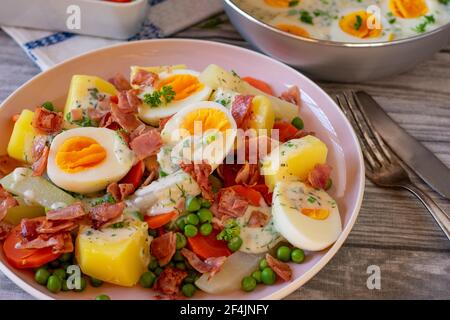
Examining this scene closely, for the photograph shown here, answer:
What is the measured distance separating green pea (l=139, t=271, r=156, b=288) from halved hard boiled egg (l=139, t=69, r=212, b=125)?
74 cm

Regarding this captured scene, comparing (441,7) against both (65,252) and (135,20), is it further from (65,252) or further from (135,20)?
(65,252)

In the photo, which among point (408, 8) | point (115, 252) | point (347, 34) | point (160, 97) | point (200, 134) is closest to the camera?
point (115, 252)

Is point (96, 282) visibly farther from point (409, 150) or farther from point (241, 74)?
point (409, 150)

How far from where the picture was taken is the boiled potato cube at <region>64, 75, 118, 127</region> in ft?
8.79

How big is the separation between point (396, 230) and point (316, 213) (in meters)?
0.49

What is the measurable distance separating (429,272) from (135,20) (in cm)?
203

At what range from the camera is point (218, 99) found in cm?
261

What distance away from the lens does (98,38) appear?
3.39 meters

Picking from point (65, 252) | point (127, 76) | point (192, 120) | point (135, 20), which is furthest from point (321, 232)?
point (135, 20)

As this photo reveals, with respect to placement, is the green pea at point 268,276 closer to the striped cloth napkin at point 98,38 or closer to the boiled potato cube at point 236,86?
the boiled potato cube at point 236,86

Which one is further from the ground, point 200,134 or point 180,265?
point 200,134

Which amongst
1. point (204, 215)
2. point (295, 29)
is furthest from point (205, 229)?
point (295, 29)

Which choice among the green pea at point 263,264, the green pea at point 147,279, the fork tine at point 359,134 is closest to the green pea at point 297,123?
the fork tine at point 359,134

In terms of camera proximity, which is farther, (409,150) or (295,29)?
(295,29)
